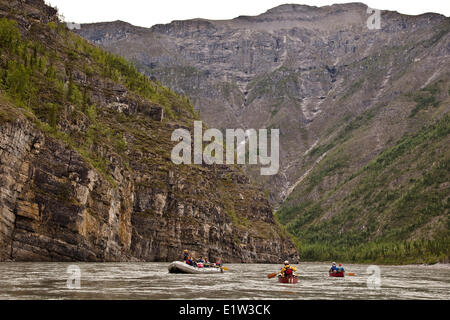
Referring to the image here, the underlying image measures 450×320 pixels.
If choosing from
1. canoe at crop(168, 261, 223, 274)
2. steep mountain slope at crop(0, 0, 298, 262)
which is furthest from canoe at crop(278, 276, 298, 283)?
steep mountain slope at crop(0, 0, 298, 262)

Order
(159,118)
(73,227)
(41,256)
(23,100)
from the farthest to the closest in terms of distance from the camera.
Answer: (159,118) < (23,100) < (73,227) < (41,256)

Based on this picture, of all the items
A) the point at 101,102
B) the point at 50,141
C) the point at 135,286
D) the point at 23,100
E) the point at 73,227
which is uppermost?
the point at 101,102

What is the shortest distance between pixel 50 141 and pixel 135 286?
56.2m

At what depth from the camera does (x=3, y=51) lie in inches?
5010

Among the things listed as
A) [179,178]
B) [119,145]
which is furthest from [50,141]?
[179,178]

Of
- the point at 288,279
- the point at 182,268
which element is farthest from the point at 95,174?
the point at 288,279

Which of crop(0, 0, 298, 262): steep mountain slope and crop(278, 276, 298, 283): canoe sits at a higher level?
crop(0, 0, 298, 262): steep mountain slope

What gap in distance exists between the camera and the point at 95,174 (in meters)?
107

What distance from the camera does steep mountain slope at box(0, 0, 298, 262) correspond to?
92.9 metres

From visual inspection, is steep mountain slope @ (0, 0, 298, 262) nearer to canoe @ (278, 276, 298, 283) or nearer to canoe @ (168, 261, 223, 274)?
canoe @ (168, 261, 223, 274)

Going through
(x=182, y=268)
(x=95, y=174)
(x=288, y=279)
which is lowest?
(x=288, y=279)

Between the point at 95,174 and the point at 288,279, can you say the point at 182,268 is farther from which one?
the point at 95,174
